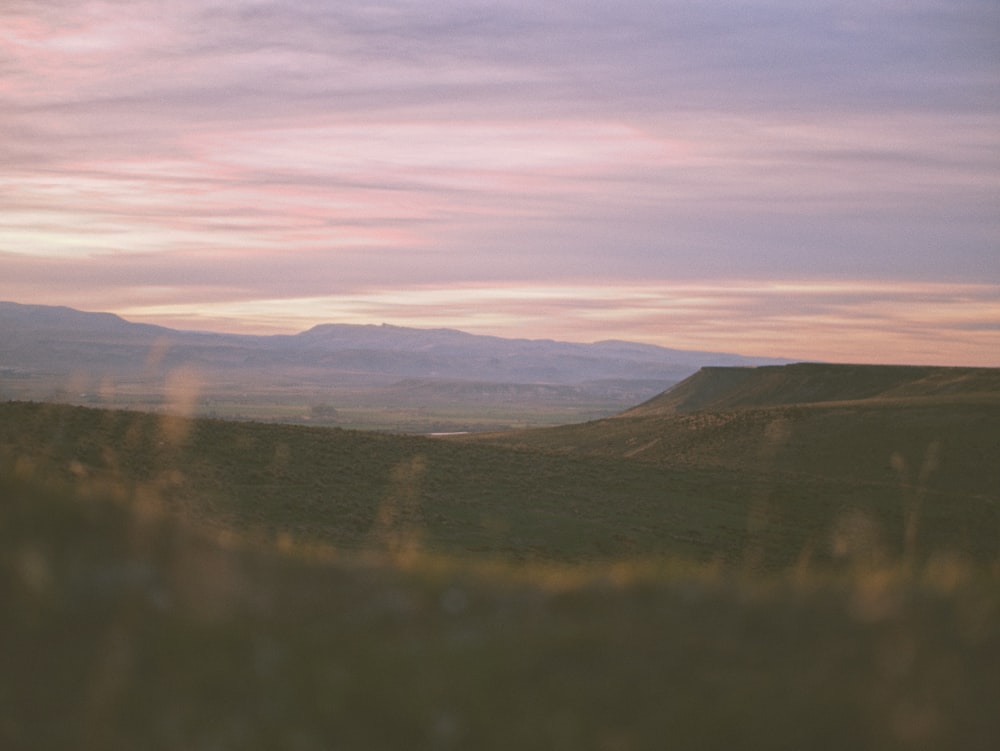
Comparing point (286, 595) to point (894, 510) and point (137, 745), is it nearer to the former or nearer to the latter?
point (137, 745)

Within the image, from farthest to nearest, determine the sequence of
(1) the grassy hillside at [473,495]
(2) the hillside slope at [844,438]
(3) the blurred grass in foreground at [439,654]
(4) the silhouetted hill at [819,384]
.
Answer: (4) the silhouetted hill at [819,384] → (2) the hillside slope at [844,438] → (1) the grassy hillside at [473,495] → (3) the blurred grass in foreground at [439,654]

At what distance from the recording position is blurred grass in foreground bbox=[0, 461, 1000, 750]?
4.90 m

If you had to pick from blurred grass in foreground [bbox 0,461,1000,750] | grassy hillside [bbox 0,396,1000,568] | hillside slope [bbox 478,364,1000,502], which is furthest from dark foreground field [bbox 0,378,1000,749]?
hillside slope [bbox 478,364,1000,502]

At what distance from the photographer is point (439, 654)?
5.72 meters

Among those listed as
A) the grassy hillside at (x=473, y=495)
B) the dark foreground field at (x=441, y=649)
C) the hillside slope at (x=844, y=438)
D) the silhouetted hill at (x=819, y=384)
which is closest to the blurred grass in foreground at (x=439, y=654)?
the dark foreground field at (x=441, y=649)

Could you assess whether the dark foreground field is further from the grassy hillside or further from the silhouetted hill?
the silhouetted hill

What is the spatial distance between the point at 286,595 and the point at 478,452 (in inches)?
1371

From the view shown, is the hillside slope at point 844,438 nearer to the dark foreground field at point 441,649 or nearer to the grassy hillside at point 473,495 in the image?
the grassy hillside at point 473,495

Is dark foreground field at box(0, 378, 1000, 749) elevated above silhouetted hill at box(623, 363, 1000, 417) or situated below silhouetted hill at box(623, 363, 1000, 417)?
below

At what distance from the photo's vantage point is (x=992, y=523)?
36.0 meters

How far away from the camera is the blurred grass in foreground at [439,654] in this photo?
4.90 m

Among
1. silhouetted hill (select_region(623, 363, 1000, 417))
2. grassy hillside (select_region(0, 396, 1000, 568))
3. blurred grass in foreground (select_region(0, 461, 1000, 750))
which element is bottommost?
grassy hillside (select_region(0, 396, 1000, 568))

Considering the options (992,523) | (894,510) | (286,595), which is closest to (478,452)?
(894,510)

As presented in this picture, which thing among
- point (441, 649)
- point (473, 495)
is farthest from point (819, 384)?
point (441, 649)
